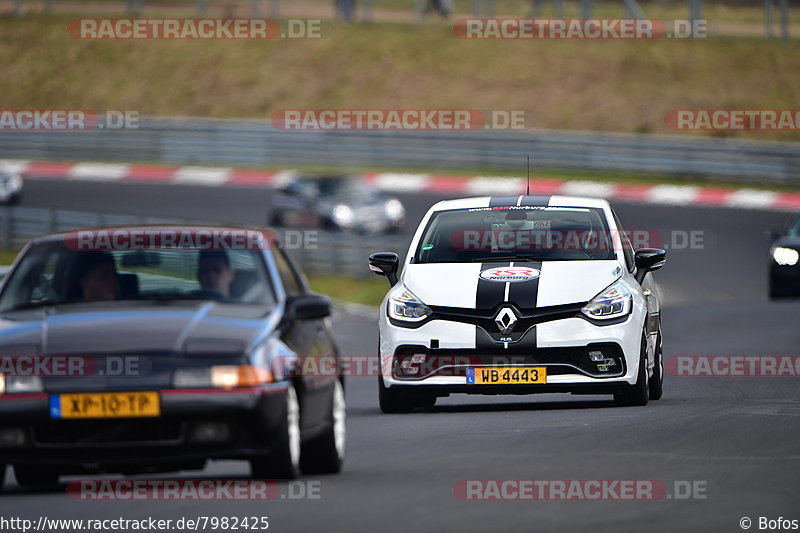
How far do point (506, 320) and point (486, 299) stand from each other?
0.69 feet

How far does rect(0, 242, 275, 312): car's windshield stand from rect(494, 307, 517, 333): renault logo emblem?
323 cm

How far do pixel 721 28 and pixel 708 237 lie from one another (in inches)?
649

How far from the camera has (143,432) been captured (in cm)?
812

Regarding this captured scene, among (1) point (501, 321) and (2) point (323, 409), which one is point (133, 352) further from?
(1) point (501, 321)

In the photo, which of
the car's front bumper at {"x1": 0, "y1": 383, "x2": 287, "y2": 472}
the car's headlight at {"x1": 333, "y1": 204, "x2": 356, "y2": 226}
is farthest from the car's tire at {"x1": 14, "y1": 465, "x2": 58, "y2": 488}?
the car's headlight at {"x1": 333, "y1": 204, "x2": 356, "y2": 226}

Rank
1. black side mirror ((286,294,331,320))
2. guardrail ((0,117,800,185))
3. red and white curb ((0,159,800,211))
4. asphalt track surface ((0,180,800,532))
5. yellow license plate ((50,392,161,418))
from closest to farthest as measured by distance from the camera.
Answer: asphalt track surface ((0,180,800,532)) → yellow license plate ((50,392,161,418)) → black side mirror ((286,294,331,320)) → red and white curb ((0,159,800,211)) → guardrail ((0,117,800,185))

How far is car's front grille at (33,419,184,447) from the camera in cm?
810

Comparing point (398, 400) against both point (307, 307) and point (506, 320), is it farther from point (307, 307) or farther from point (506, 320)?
point (307, 307)

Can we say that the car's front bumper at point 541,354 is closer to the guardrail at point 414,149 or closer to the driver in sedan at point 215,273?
the driver in sedan at point 215,273

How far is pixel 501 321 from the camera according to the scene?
12180mm

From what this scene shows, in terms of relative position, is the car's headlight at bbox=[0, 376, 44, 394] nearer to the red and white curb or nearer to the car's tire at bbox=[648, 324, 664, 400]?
the car's tire at bbox=[648, 324, 664, 400]

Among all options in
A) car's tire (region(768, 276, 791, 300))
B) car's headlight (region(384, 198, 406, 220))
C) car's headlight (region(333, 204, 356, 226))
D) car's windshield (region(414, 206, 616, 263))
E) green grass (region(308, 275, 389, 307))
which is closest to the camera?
car's windshield (region(414, 206, 616, 263))

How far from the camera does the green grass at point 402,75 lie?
44688mm

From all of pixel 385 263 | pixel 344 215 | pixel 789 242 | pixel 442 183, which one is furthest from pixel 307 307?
pixel 442 183
